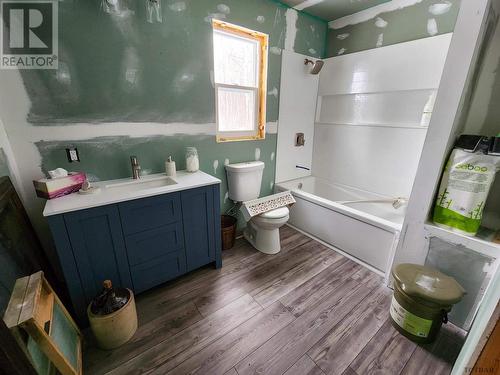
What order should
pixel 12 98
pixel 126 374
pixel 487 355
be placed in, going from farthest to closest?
pixel 12 98
pixel 126 374
pixel 487 355

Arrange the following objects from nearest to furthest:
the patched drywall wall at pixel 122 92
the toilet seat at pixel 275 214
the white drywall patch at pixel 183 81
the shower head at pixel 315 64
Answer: the patched drywall wall at pixel 122 92
the white drywall patch at pixel 183 81
the toilet seat at pixel 275 214
the shower head at pixel 315 64

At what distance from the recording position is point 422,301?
129 centimetres

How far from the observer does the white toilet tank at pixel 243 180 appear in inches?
86.7

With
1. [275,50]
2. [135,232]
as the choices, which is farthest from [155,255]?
[275,50]

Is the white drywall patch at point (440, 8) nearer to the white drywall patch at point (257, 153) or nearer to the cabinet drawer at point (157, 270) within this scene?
the white drywall patch at point (257, 153)

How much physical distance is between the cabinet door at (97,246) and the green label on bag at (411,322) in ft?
5.86

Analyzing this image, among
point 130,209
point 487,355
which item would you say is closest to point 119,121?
point 130,209

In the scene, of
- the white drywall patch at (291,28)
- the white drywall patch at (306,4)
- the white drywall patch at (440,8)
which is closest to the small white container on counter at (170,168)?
the white drywall patch at (291,28)

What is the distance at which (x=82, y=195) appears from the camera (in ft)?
4.63

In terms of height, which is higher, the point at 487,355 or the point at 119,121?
the point at 119,121

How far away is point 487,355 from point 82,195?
195 cm

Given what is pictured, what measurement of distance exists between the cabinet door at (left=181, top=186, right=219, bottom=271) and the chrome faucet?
0.44 meters

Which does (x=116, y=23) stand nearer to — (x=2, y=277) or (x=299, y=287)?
(x=2, y=277)

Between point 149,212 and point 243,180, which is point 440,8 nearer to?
point 243,180
